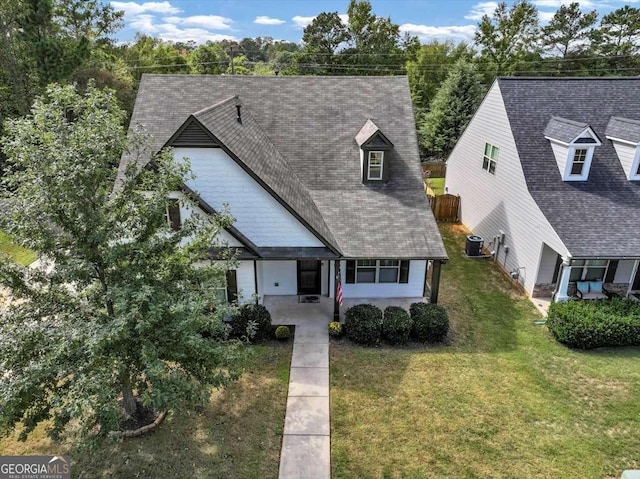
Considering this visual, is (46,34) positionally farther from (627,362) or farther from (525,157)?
(627,362)

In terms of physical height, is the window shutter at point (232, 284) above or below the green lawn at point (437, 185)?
above

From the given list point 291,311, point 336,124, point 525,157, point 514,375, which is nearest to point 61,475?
point 291,311

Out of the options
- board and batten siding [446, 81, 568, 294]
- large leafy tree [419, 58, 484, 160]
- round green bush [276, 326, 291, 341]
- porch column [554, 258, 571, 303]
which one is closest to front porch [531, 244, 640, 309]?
porch column [554, 258, 571, 303]

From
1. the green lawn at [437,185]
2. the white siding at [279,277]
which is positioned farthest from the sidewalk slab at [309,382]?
the green lawn at [437,185]

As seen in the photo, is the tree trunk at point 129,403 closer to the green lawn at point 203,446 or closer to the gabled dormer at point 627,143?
the green lawn at point 203,446

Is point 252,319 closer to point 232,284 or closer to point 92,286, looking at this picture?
point 232,284

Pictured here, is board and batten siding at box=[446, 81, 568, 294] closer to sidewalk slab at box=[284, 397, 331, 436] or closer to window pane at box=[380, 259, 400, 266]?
window pane at box=[380, 259, 400, 266]
